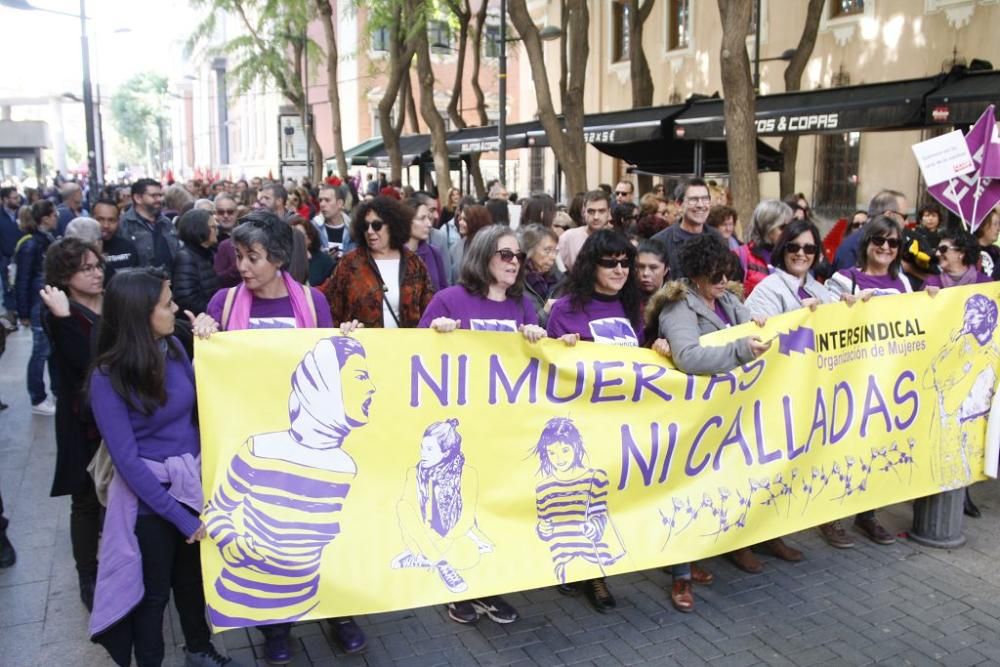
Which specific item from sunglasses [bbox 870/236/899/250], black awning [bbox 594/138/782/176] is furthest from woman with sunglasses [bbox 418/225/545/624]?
black awning [bbox 594/138/782/176]

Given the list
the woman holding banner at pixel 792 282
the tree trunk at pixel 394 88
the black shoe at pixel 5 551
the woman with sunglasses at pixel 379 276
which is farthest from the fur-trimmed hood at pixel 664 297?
the tree trunk at pixel 394 88

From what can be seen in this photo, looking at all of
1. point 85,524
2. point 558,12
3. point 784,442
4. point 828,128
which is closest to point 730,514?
point 784,442

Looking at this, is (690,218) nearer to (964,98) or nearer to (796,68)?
(964,98)

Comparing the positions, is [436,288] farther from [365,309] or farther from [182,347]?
[182,347]

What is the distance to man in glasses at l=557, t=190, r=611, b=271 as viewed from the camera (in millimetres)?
7184

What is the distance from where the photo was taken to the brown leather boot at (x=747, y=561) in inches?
194

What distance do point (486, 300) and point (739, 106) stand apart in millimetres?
7298

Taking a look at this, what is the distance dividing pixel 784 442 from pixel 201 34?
30.8 meters

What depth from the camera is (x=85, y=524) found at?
430 centimetres

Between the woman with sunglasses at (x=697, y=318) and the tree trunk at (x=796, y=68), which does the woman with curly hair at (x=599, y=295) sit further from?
the tree trunk at (x=796, y=68)

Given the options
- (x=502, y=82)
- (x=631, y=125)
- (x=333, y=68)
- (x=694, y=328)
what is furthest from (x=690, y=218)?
(x=333, y=68)

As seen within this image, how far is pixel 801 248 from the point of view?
5074mm

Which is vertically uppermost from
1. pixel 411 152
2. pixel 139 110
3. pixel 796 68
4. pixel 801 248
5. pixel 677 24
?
pixel 139 110

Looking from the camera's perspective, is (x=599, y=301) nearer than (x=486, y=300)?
No
